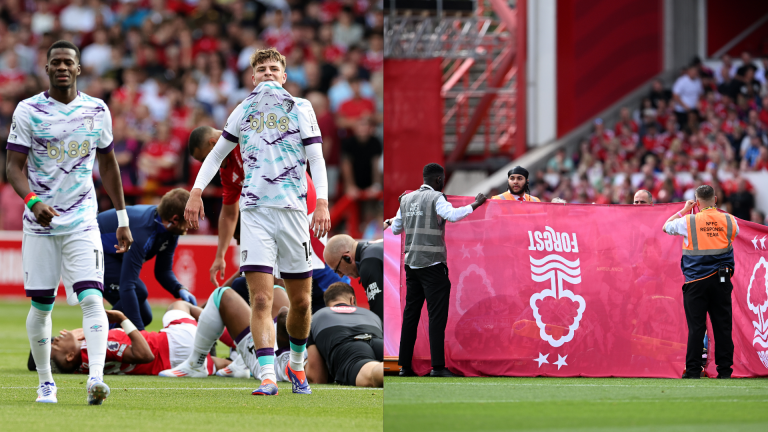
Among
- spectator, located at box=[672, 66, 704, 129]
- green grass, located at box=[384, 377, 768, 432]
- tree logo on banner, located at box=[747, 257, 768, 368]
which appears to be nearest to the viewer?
green grass, located at box=[384, 377, 768, 432]

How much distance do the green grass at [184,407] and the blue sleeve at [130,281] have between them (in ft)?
2.12

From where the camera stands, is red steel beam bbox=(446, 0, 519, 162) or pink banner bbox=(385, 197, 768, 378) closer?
pink banner bbox=(385, 197, 768, 378)

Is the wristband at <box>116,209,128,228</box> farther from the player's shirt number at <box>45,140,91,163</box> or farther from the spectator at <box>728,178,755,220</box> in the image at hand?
the spectator at <box>728,178,755,220</box>

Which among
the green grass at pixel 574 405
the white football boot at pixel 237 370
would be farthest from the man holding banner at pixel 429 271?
the white football boot at pixel 237 370

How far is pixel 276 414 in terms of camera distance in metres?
5.14

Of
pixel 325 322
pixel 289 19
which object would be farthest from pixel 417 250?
pixel 289 19

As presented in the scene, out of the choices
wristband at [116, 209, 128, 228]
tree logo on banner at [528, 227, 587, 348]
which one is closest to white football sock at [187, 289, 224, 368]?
wristband at [116, 209, 128, 228]

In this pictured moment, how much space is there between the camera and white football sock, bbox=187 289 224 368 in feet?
24.2

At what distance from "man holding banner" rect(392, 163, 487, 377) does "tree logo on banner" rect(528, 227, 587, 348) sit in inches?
30.0

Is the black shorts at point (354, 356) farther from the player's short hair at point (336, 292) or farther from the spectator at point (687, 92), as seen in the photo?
the spectator at point (687, 92)

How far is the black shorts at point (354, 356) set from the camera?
280 inches

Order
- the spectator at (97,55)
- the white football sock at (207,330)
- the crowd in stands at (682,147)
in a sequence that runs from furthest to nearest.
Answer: the spectator at (97,55) → the crowd in stands at (682,147) → the white football sock at (207,330)

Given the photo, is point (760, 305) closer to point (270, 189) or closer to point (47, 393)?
point (270, 189)

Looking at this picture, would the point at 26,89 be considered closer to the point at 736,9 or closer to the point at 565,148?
the point at 565,148
